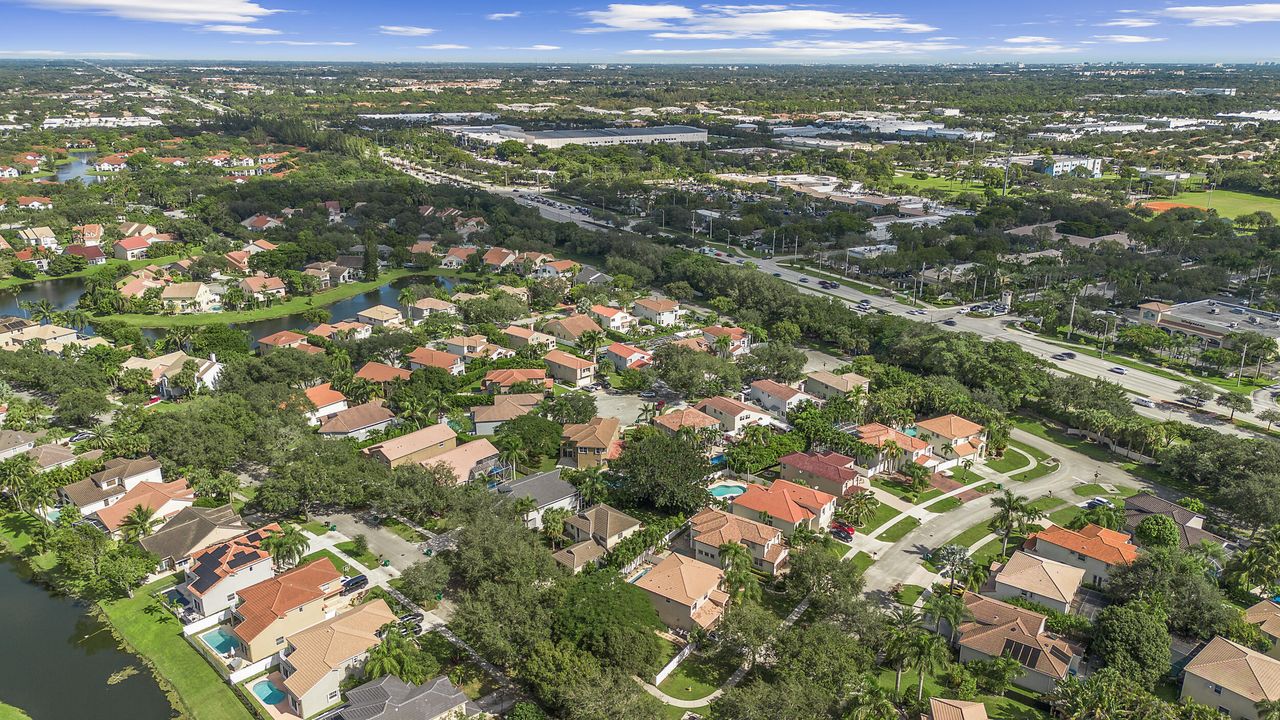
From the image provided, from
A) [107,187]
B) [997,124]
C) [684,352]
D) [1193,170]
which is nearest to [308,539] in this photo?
[684,352]

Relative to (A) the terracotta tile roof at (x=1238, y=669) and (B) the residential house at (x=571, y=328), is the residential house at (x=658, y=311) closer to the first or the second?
(B) the residential house at (x=571, y=328)

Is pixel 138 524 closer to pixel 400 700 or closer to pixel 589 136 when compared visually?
pixel 400 700

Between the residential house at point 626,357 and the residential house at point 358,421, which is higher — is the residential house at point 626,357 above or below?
above

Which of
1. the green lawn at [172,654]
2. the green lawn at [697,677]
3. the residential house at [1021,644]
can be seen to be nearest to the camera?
the green lawn at [172,654]

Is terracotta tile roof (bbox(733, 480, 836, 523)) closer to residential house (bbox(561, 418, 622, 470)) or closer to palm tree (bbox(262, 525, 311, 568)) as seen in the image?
residential house (bbox(561, 418, 622, 470))

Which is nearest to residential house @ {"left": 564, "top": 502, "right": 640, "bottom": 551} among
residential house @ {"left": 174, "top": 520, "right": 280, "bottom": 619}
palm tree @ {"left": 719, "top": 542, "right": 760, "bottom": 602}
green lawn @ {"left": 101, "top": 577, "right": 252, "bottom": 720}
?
palm tree @ {"left": 719, "top": 542, "right": 760, "bottom": 602}

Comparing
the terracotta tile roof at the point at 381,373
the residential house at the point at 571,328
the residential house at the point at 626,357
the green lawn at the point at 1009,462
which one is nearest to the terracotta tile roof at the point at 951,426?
the green lawn at the point at 1009,462
